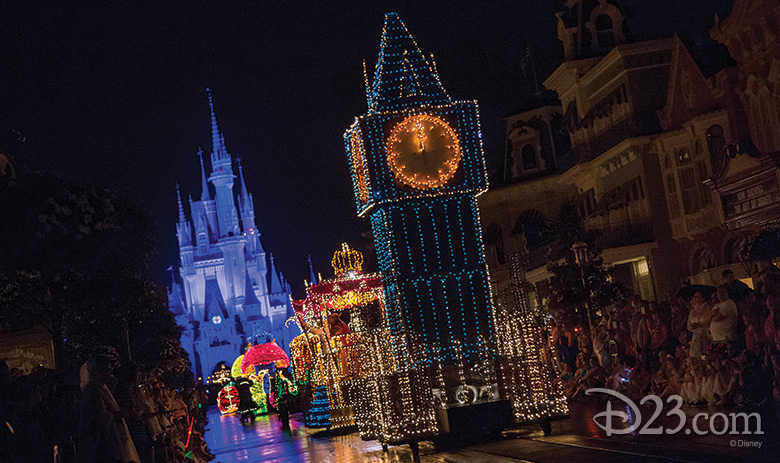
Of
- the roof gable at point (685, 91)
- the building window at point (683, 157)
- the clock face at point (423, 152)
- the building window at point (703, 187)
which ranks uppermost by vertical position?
the roof gable at point (685, 91)

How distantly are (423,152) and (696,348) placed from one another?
5081 mm

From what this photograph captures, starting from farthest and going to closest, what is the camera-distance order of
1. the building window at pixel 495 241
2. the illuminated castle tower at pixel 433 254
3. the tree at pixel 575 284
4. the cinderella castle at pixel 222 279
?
the cinderella castle at pixel 222 279 → the building window at pixel 495 241 → the tree at pixel 575 284 → the illuminated castle tower at pixel 433 254

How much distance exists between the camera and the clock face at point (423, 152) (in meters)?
14.5

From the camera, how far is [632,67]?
108 ft

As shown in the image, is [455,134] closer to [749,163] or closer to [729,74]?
[749,163]

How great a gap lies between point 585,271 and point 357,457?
14.5m

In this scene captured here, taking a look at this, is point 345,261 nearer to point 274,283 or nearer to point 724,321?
point 724,321

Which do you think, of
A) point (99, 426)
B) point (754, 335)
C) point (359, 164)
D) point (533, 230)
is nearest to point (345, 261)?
point (359, 164)

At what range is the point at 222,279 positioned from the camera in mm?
125188

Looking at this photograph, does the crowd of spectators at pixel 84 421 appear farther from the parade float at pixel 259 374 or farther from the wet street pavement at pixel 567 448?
the parade float at pixel 259 374

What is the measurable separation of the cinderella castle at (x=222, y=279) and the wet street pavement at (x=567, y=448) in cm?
9911

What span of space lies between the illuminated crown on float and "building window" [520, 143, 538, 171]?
70.9 ft

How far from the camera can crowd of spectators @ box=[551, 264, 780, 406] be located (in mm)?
13820

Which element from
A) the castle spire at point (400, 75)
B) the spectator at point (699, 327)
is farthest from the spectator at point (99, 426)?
the spectator at point (699, 327)
